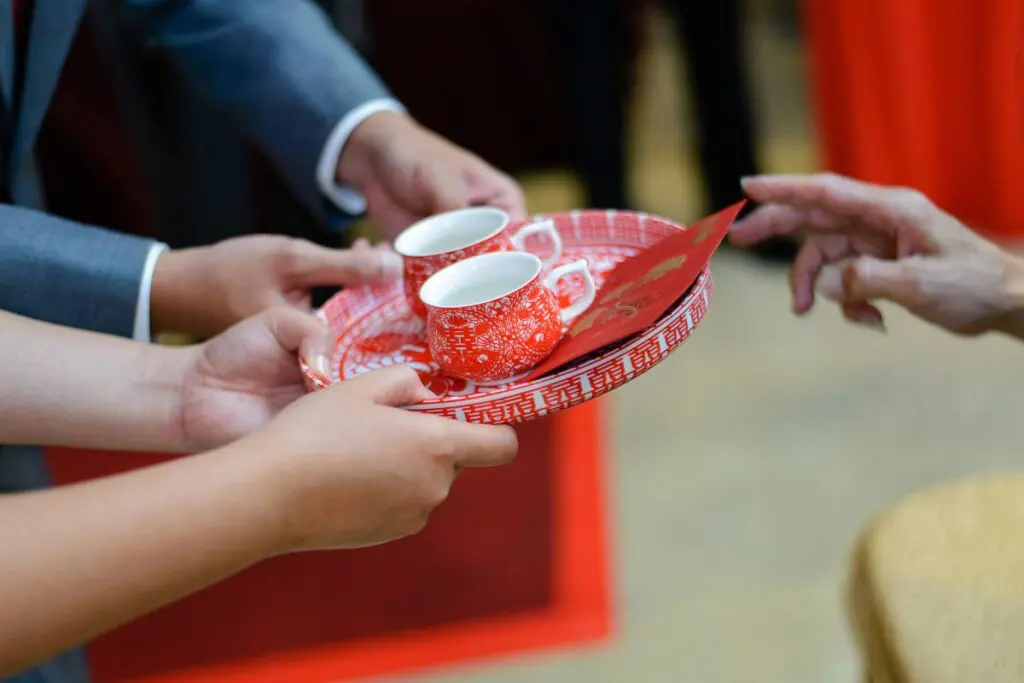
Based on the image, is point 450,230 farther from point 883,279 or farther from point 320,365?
point 883,279

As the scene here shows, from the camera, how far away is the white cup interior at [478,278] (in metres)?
0.80

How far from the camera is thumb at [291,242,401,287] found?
90 centimetres

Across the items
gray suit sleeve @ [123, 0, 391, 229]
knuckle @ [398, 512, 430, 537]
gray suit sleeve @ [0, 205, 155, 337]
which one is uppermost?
gray suit sleeve @ [123, 0, 391, 229]

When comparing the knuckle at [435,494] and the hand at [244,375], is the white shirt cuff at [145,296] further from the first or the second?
the knuckle at [435,494]

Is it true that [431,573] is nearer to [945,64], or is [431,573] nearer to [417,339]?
[417,339]

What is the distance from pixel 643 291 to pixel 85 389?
44 cm

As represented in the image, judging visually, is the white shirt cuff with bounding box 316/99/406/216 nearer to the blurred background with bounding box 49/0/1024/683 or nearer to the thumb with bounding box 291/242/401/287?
the thumb with bounding box 291/242/401/287

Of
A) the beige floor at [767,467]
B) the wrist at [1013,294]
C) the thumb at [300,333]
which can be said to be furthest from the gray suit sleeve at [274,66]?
the beige floor at [767,467]

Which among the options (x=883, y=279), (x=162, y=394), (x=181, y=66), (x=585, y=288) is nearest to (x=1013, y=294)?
(x=883, y=279)

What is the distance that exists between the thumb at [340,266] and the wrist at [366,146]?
0.60ft

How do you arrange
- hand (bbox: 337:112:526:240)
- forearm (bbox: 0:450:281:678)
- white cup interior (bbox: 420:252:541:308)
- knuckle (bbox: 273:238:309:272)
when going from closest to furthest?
forearm (bbox: 0:450:281:678) → white cup interior (bbox: 420:252:541:308) → knuckle (bbox: 273:238:309:272) → hand (bbox: 337:112:526:240)

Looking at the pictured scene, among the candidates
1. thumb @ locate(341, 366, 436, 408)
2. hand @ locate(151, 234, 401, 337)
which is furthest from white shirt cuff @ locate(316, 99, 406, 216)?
thumb @ locate(341, 366, 436, 408)

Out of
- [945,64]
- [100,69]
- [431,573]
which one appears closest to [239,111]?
[431,573]

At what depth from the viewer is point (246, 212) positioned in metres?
2.17
